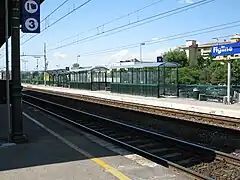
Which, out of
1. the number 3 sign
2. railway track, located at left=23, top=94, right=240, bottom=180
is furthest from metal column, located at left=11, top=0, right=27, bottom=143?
railway track, located at left=23, top=94, right=240, bottom=180

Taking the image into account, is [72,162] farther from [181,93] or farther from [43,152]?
[181,93]

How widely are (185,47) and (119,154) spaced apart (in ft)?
378

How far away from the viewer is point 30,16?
880cm

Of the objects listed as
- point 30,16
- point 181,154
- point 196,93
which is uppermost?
point 30,16

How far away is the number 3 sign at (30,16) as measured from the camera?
8.70 meters

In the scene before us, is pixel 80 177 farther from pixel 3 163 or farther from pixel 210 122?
pixel 210 122

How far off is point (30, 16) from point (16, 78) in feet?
5.21

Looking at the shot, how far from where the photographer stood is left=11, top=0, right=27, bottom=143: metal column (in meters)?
8.54

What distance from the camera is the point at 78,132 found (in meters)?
10.8

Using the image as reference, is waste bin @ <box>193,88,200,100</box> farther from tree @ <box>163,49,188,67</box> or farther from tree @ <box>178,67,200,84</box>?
tree @ <box>163,49,188,67</box>

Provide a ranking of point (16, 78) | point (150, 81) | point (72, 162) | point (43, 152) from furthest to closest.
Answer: point (150, 81)
point (16, 78)
point (43, 152)
point (72, 162)

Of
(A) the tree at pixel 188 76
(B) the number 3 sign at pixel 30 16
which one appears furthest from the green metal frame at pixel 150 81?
(B) the number 3 sign at pixel 30 16

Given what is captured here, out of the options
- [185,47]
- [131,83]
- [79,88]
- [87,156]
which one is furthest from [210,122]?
[185,47]

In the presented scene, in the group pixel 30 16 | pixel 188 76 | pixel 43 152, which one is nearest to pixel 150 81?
pixel 188 76
